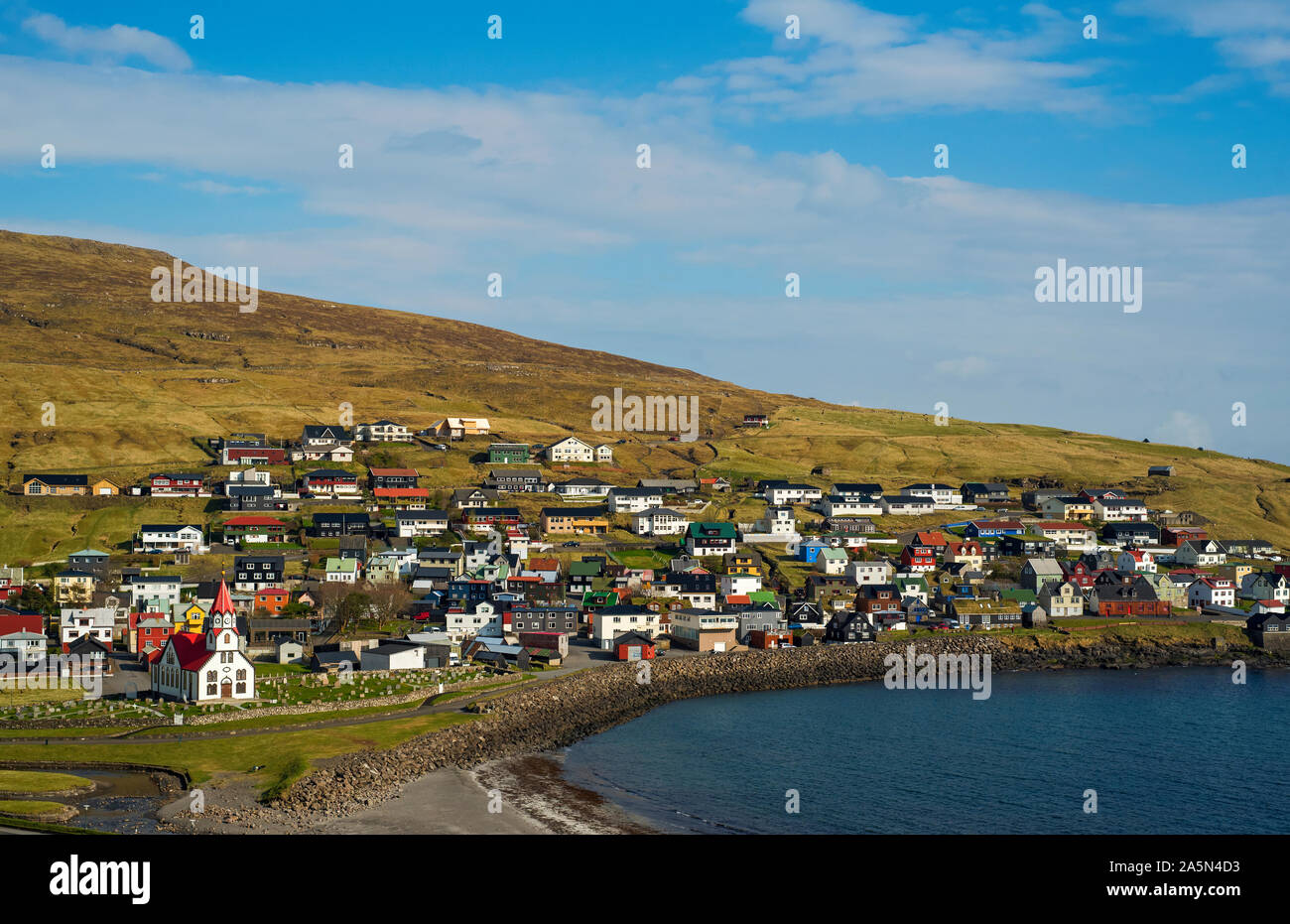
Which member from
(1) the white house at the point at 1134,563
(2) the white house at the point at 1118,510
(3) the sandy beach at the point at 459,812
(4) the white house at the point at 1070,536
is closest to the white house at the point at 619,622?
(3) the sandy beach at the point at 459,812

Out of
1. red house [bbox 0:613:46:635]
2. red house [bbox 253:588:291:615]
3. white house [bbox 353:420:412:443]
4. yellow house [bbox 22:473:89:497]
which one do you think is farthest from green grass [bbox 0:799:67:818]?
white house [bbox 353:420:412:443]

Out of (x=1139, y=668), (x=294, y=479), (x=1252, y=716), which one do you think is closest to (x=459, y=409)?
(x=294, y=479)

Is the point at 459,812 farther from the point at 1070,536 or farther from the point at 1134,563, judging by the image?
the point at 1070,536

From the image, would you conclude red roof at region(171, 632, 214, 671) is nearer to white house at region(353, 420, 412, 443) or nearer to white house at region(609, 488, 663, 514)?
white house at region(609, 488, 663, 514)

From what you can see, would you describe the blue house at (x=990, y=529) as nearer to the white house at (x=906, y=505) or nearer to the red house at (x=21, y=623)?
the white house at (x=906, y=505)

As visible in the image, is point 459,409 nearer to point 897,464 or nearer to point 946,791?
point 897,464

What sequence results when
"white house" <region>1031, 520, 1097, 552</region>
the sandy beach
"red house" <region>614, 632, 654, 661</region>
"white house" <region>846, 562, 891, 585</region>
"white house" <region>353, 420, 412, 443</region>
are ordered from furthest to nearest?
Result: "white house" <region>353, 420, 412, 443</region>, "white house" <region>1031, 520, 1097, 552</region>, "white house" <region>846, 562, 891, 585</region>, "red house" <region>614, 632, 654, 661</region>, the sandy beach
